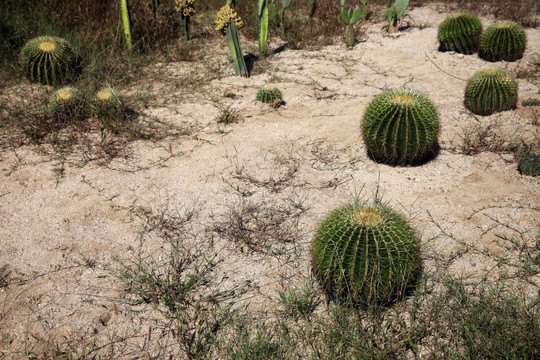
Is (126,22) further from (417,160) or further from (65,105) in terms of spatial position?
(417,160)

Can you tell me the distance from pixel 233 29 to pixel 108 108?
81.4 inches

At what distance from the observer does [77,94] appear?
15.3 ft

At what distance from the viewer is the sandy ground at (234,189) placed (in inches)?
104

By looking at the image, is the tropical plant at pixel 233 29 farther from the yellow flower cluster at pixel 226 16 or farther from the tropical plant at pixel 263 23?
the tropical plant at pixel 263 23

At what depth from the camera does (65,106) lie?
14.8 feet

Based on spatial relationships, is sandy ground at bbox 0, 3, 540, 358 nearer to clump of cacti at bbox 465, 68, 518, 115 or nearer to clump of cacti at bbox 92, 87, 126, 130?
clump of cacti at bbox 465, 68, 518, 115

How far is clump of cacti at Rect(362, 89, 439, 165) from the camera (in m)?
3.44

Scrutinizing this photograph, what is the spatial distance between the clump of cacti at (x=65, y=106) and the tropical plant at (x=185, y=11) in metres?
2.48

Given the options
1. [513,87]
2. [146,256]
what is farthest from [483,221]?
[146,256]

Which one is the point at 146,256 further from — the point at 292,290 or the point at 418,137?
the point at 418,137

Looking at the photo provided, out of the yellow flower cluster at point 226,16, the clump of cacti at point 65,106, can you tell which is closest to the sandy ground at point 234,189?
the clump of cacti at point 65,106

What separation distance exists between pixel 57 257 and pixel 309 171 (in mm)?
2108

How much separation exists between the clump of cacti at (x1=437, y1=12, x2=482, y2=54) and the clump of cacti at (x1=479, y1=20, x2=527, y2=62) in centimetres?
17

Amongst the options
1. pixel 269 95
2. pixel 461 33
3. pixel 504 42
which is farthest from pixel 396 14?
pixel 269 95
